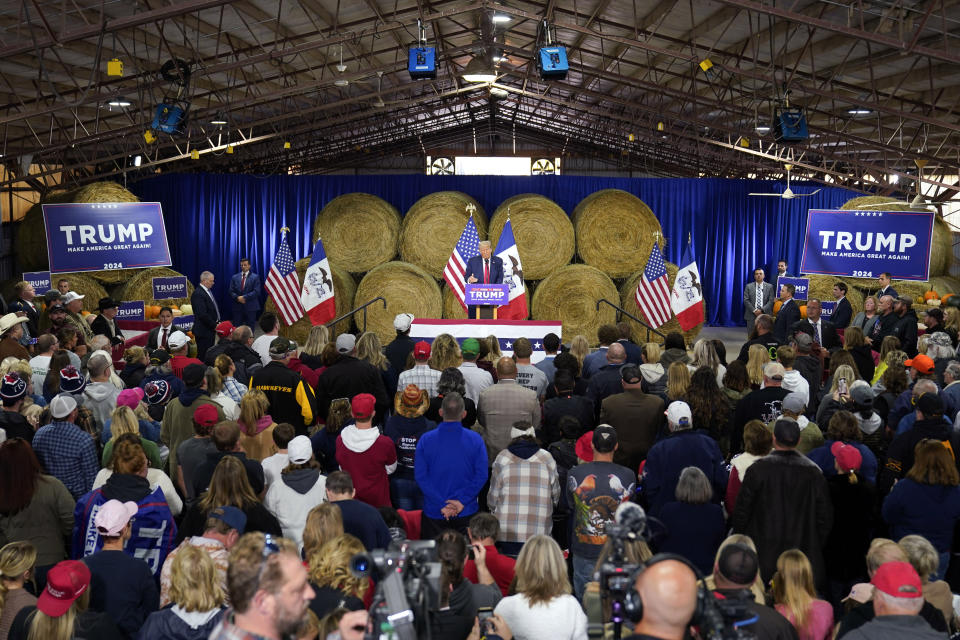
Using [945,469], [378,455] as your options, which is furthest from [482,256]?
[945,469]

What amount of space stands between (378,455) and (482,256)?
6.18m

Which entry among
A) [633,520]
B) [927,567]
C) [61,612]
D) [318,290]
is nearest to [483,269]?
[318,290]

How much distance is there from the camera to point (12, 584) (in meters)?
3.66

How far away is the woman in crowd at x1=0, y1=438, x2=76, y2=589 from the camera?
4574 mm

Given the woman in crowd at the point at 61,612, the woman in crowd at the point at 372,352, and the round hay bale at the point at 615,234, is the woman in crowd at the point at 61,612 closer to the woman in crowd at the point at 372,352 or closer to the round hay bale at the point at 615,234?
the woman in crowd at the point at 372,352

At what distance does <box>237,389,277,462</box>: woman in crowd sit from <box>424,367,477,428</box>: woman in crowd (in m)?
1.15

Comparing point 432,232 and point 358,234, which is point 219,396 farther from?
point 358,234

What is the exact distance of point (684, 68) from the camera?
54.9ft

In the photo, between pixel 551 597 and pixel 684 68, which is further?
pixel 684 68

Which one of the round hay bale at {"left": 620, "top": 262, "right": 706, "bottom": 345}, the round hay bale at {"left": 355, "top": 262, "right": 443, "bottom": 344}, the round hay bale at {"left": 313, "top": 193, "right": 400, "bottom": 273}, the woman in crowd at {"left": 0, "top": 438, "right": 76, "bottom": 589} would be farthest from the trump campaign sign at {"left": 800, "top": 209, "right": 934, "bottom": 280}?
the woman in crowd at {"left": 0, "top": 438, "right": 76, "bottom": 589}

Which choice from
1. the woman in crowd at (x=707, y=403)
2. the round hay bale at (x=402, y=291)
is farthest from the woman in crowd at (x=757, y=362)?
the round hay bale at (x=402, y=291)

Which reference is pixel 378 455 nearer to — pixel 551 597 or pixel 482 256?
pixel 551 597

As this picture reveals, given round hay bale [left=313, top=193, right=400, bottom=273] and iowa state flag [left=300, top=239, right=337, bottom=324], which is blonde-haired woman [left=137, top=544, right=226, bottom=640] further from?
round hay bale [left=313, top=193, right=400, bottom=273]

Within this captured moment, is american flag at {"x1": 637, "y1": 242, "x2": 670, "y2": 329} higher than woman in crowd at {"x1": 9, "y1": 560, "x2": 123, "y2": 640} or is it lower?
higher
